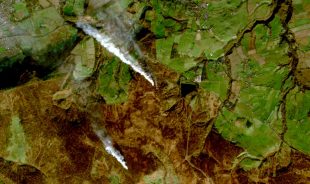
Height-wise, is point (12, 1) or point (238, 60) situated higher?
point (12, 1)

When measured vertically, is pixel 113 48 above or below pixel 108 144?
above

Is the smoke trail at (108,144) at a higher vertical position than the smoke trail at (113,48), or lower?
lower

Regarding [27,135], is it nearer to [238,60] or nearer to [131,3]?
[131,3]

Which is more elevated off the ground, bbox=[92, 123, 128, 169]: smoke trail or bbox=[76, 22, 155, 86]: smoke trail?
bbox=[76, 22, 155, 86]: smoke trail

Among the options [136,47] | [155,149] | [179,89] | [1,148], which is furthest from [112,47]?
[1,148]
